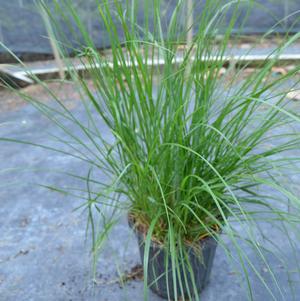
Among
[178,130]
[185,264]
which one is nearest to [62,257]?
[185,264]

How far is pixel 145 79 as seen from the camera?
0.74m

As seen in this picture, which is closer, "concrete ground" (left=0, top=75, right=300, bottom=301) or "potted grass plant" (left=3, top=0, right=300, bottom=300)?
"potted grass plant" (left=3, top=0, right=300, bottom=300)

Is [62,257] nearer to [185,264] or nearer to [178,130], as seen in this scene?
[185,264]

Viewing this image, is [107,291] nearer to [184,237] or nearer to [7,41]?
[184,237]

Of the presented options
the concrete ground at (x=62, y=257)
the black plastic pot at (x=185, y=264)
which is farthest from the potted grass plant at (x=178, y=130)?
the concrete ground at (x=62, y=257)

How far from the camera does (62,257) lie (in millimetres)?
1129

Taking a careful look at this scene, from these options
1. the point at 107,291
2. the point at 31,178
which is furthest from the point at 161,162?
the point at 31,178

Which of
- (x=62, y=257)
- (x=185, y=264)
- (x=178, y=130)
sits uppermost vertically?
(x=178, y=130)

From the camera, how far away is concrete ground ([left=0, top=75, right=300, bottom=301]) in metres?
0.98

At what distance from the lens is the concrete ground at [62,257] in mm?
981

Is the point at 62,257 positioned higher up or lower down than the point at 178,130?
lower down

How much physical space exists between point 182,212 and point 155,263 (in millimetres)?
152

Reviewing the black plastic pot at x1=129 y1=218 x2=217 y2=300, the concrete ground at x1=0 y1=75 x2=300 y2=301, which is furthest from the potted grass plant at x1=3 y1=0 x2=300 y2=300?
the concrete ground at x1=0 y1=75 x2=300 y2=301

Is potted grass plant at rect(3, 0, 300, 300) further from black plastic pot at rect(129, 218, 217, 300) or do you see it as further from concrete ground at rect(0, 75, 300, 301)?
concrete ground at rect(0, 75, 300, 301)
